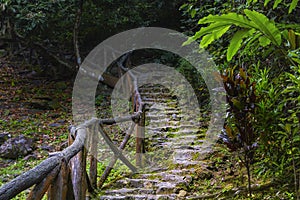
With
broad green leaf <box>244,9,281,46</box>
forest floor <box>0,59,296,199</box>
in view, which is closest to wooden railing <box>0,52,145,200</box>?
forest floor <box>0,59,296,199</box>

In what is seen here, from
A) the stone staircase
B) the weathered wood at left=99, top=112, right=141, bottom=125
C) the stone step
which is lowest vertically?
the stone step

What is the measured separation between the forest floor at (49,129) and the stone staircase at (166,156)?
189mm

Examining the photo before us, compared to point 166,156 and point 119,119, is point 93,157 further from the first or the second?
point 166,156

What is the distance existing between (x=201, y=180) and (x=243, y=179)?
54 centimetres

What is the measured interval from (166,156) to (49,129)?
3.66 meters

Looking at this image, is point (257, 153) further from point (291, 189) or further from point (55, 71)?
point (55, 71)

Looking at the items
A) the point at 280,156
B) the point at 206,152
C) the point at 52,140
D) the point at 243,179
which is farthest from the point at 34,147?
the point at 280,156

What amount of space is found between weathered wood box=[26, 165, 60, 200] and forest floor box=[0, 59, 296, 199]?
1.91m

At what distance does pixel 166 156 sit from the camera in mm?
5090

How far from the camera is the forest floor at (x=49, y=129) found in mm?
3475

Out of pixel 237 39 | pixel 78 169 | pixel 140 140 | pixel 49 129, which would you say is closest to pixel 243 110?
pixel 237 39

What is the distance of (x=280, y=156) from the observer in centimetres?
319

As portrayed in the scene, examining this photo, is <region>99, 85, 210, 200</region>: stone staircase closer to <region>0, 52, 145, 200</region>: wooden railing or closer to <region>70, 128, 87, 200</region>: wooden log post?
<region>0, 52, 145, 200</region>: wooden railing

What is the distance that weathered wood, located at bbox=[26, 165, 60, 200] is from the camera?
175cm
